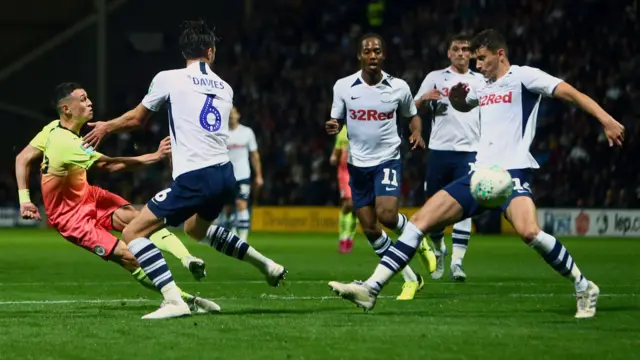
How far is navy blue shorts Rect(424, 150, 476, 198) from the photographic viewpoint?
13758 millimetres

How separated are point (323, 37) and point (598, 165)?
10.3 metres

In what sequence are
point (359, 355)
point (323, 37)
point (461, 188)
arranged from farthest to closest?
point (323, 37), point (461, 188), point (359, 355)

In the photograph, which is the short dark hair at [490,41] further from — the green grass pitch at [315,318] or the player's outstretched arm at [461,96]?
the green grass pitch at [315,318]

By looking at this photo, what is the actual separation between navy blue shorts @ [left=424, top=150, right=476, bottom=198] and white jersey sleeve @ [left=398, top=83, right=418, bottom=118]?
1.77 meters

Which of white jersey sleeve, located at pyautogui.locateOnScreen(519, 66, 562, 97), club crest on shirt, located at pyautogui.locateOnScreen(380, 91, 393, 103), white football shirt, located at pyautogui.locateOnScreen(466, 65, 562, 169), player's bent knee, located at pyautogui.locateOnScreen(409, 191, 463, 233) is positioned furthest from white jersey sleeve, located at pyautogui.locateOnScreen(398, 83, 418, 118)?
player's bent knee, located at pyautogui.locateOnScreen(409, 191, 463, 233)

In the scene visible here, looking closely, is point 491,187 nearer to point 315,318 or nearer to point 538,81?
point 538,81

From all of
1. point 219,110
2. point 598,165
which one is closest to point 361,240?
point 598,165

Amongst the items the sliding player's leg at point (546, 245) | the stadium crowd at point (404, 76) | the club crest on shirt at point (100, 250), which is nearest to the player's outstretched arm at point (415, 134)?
the sliding player's leg at point (546, 245)

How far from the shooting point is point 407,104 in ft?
39.3

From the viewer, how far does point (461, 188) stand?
9.16 meters

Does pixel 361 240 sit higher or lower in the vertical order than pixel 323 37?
lower

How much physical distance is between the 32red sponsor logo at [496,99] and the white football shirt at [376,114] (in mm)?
2308

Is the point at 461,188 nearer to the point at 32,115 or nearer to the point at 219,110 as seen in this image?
the point at 219,110

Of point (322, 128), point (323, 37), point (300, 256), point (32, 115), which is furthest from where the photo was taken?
point (32, 115)
